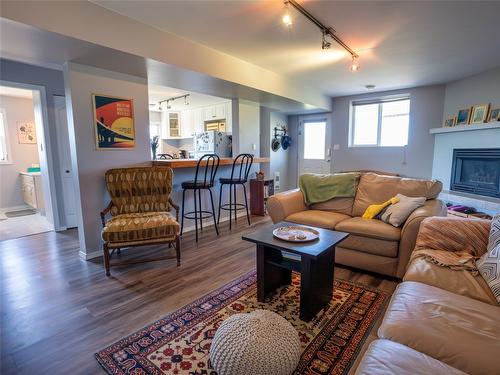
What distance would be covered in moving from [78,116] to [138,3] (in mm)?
1288

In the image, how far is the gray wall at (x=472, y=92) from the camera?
12.6 feet

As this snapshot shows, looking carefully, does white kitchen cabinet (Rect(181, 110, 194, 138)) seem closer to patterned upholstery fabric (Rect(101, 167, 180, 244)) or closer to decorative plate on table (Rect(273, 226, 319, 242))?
patterned upholstery fabric (Rect(101, 167, 180, 244))

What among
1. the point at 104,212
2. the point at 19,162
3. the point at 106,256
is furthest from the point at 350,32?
the point at 19,162

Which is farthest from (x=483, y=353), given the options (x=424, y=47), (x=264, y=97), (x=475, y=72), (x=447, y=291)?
(x=475, y=72)

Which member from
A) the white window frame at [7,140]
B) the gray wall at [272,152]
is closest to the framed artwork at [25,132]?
the white window frame at [7,140]

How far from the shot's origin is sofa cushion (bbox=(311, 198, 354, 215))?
3.12 metres

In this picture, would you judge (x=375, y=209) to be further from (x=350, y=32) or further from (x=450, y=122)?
(x=450, y=122)

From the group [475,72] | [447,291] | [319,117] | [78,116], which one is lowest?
[447,291]

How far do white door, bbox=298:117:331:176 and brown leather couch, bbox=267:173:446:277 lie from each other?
3188 mm

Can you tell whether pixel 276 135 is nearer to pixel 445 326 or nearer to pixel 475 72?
pixel 475 72

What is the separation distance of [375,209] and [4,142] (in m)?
7.00

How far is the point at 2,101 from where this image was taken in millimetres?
5324

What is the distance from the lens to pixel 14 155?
5543 mm

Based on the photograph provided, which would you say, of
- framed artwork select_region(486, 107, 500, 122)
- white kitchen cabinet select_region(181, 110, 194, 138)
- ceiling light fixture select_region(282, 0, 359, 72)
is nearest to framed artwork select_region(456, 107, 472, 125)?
framed artwork select_region(486, 107, 500, 122)
